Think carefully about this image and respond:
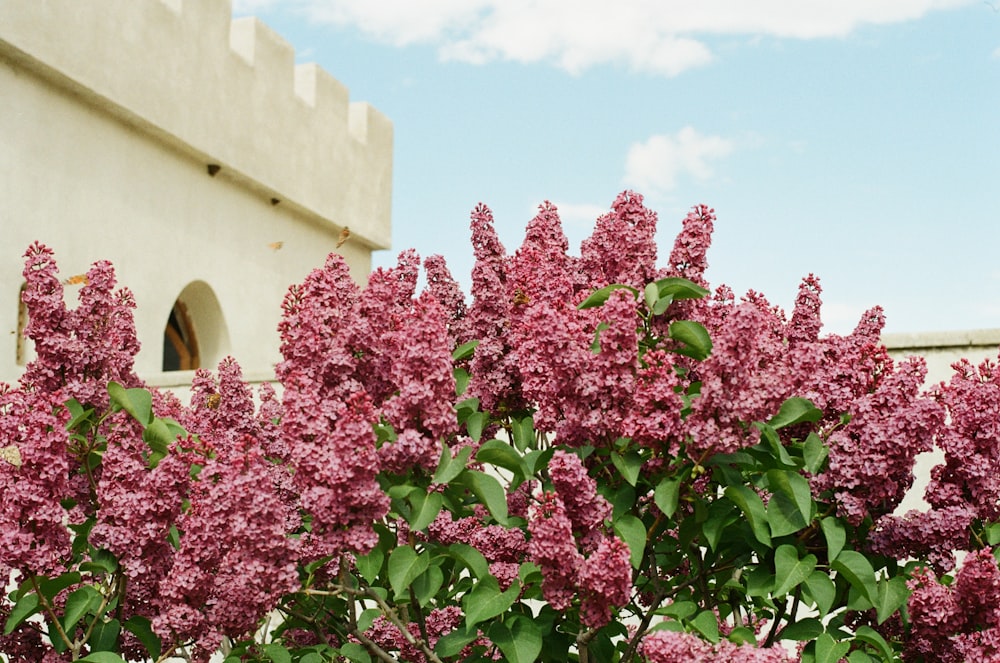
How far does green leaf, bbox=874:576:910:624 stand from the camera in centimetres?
266

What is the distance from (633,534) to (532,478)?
0.36 metres

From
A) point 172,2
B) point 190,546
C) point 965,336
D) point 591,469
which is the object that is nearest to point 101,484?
point 190,546

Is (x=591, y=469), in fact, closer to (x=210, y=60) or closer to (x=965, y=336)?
(x=965, y=336)

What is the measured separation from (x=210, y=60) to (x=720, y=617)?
987cm

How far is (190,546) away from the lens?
279cm

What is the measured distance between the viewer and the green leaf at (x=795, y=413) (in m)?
2.68

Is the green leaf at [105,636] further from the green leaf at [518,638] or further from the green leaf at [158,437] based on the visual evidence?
the green leaf at [518,638]

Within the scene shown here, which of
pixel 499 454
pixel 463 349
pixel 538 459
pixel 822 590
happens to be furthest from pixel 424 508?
pixel 822 590

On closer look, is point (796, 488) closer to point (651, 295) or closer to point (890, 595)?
point (890, 595)

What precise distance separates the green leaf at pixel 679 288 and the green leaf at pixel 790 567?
64 centimetres

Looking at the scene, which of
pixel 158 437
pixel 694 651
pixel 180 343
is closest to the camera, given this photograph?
pixel 694 651

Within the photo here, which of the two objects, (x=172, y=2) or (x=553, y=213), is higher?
(x=172, y=2)

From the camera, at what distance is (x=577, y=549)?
2.54 meters

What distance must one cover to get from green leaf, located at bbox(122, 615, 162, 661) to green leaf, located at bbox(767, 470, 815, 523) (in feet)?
5.58
